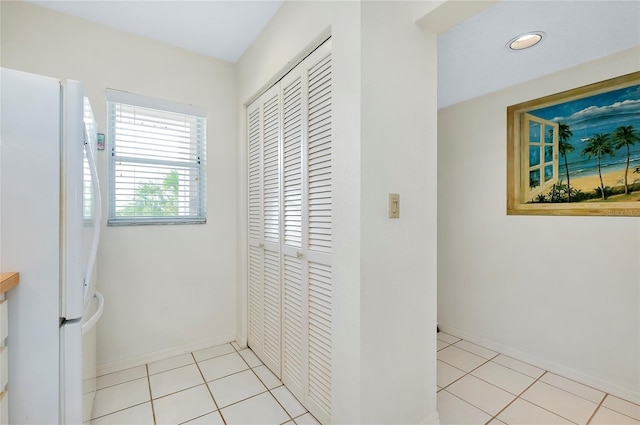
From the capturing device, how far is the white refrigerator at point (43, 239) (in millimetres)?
1046

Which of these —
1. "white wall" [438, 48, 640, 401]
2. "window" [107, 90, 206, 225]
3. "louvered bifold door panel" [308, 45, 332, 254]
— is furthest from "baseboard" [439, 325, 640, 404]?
"window" [107, 90, 206, 225]

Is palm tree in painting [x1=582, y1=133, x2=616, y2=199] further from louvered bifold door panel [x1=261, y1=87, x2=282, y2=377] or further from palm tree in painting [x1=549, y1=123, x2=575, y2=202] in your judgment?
louvered bifold door panel [x1=261, y1=87, x2=282, y2=377]

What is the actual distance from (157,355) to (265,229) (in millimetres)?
1335

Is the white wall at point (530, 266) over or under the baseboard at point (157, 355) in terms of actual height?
over

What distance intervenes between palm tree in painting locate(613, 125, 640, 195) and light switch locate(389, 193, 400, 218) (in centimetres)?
176

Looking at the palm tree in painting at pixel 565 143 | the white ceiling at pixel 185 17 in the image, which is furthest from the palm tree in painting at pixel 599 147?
the white ceiling at pixel 185 17

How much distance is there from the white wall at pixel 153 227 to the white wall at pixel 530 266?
2155 mm

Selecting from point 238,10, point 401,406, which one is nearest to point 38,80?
point 238,10

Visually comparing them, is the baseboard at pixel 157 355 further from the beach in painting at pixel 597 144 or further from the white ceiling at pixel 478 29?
the beach in painting at pixel 597 144

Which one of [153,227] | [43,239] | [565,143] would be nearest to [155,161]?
[153,227]

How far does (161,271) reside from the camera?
2.27 m

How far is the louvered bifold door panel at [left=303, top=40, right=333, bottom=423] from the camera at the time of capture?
58.8 inches

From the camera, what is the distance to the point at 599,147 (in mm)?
2020

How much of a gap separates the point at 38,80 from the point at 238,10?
1274mm
